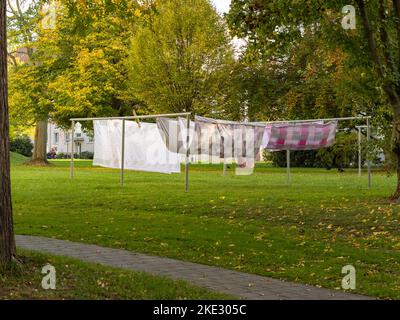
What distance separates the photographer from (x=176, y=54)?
40469 millimetres

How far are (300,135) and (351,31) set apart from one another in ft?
22.8

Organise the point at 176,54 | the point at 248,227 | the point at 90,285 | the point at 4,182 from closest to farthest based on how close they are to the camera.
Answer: the point at 90,285, the point at 4,182, the point at 248,227, the point at 176,54

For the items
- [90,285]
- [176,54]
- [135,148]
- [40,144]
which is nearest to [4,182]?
[90,285]

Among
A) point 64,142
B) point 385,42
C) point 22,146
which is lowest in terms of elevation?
point 22,146

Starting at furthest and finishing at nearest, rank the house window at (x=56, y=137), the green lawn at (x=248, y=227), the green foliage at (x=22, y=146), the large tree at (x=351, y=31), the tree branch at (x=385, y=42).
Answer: the house window at (x=56, y=137) < the green foliage at (x=22, y=146) < the tree branch at (x=385, y=42) < the large tree at (x=351, y=31) < the green lawn at (x=248, y=227)

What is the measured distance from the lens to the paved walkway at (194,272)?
7.11 m

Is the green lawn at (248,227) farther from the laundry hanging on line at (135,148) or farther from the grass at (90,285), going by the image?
the laundry hanging on line at (135,148)

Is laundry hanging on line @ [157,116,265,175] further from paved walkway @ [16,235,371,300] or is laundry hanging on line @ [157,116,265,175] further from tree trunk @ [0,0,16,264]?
tree trunk @ [0,0,16,264]

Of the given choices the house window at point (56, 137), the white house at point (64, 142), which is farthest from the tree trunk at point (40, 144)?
the house window at point (56, 137)

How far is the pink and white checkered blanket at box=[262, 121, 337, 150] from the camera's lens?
23047 mm

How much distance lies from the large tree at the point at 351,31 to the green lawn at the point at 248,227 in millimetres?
2858

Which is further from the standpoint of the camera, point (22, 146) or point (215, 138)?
point (22, 146)

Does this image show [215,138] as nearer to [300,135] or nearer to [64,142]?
[300,135]
